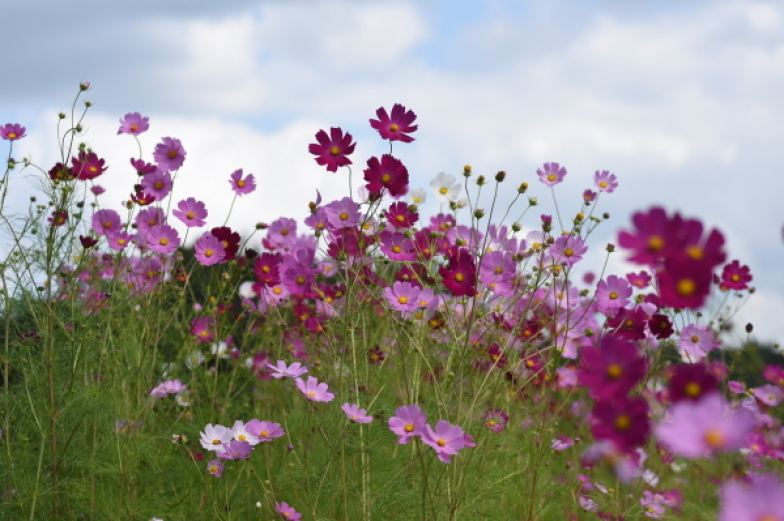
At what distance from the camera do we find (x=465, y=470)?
200 centimetres

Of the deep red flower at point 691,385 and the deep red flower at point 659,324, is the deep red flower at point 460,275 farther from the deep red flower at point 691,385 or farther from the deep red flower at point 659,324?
the deep red flower at point 691,385

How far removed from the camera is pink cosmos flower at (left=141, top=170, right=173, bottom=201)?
8.82ft

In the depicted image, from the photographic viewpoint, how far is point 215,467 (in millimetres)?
2332

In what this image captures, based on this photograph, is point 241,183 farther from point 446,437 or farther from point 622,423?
point 622,423

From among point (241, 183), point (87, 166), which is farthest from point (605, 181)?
point (87, 166)

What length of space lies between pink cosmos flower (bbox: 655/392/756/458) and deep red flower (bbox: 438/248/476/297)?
3.60 feet

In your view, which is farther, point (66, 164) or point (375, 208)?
point (66, 164)

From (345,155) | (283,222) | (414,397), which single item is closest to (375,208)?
(345,155)

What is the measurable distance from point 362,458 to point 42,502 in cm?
125

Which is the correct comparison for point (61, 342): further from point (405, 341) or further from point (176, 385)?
point (405, 341)

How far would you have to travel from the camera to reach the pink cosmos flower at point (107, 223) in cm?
288

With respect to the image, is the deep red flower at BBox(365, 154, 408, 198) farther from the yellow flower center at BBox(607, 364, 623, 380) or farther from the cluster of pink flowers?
the yellow flower center at BBox(607, 364, 623, 380)

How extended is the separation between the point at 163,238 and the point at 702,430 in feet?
7.12

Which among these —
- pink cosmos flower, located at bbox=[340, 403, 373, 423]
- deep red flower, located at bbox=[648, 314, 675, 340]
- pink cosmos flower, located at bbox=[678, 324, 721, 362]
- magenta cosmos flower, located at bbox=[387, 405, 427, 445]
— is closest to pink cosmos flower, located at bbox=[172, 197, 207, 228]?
pink cosmos flower, located at bbox=[340, 403, 373, 423]
